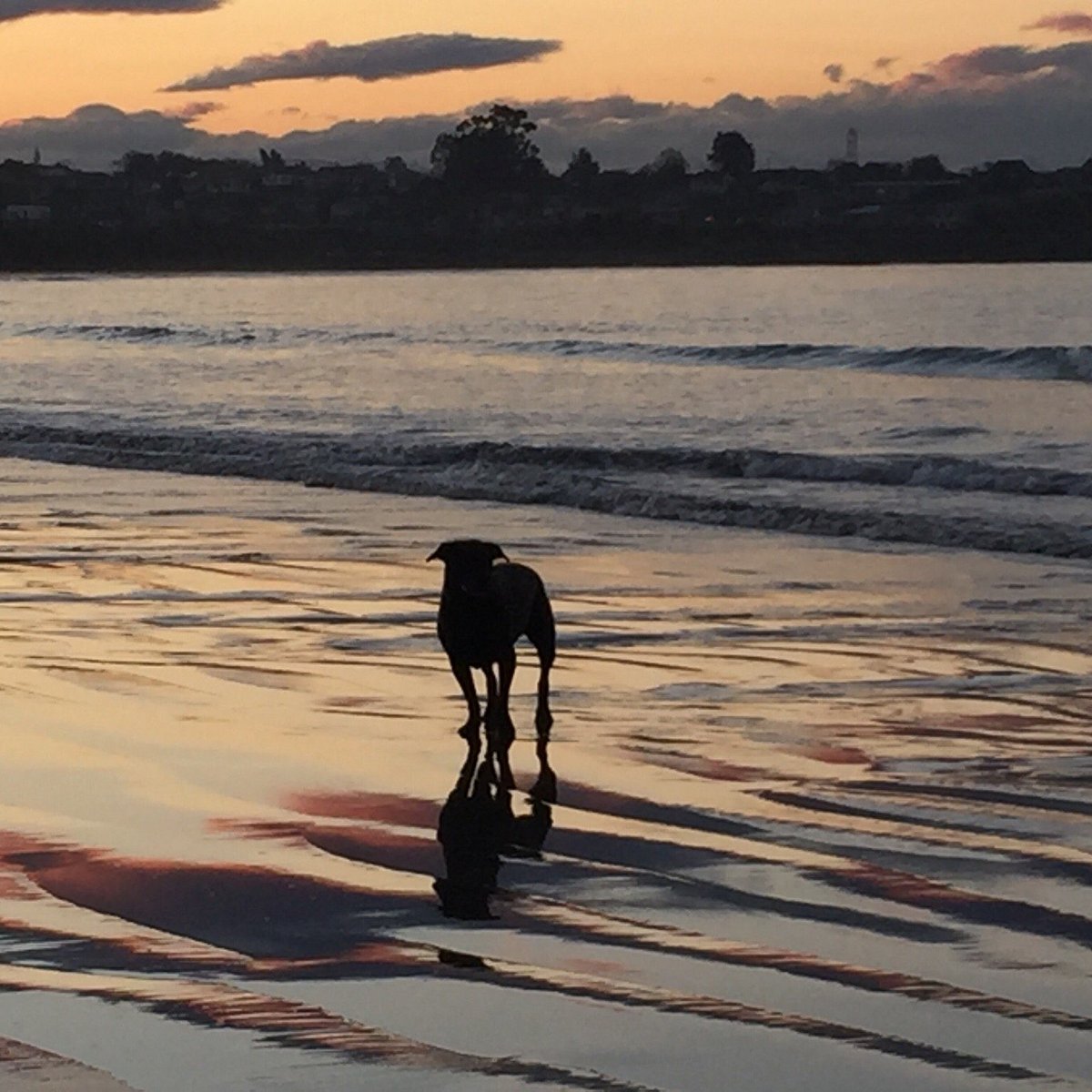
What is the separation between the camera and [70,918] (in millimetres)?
Result: 6059

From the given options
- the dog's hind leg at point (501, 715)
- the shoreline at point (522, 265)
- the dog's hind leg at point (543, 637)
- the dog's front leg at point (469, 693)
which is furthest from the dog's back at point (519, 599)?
the shoreline at point (522, 265)

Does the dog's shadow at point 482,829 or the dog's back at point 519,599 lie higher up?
the dog's back at point 519,599

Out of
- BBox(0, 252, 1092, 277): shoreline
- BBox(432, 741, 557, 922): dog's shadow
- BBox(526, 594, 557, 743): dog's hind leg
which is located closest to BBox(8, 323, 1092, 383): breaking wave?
BBox(526, 594, 557, 743): dog's hind leg

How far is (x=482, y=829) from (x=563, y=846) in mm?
366

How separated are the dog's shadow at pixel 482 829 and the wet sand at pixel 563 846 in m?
0.02

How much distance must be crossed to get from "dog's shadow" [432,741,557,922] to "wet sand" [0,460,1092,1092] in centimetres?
2

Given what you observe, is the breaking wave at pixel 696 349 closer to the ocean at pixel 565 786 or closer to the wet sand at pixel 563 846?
the ocean at pixel 565 786

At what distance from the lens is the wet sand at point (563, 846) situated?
5062 mm

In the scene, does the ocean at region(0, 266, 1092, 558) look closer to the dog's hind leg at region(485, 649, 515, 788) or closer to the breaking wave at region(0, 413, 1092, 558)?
the breaking wave at region(0, 413, 1092, 558)

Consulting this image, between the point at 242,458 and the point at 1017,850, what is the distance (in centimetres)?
1721

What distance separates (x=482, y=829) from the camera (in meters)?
7.21

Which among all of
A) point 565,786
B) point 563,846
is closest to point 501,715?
point 565,786

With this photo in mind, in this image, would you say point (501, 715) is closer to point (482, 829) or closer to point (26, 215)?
point (482, 829)

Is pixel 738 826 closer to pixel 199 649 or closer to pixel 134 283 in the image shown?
pixel 199 649
